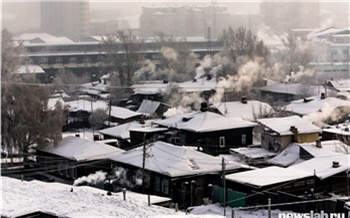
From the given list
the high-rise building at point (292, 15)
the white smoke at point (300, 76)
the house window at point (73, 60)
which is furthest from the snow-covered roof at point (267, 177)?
the high-rise building at point (292, 15)

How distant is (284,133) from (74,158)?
3386mm

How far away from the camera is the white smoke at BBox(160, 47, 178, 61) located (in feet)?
87.5

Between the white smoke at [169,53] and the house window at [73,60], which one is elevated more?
the white smoke at [169,53]

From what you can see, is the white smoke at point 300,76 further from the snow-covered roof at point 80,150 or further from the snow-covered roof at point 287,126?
the snow-covered roof at point 80,150

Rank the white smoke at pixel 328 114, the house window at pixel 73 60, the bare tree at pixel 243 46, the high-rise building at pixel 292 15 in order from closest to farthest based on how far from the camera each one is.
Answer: the white smoke at pixel 328 114 < the bare tree at pixel 243 46 < the house window at pixel 73 60 < the high-rise building at pixel 292 15

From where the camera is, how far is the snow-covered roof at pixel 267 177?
24.6 feet

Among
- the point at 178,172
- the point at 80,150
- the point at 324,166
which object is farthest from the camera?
the point at 80,150

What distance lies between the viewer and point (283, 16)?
140ft

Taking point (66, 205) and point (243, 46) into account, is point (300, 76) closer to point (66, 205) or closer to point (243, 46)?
point (243, 46)

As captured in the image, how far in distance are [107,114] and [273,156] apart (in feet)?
22.4

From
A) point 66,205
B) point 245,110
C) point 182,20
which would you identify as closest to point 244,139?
point 245,110

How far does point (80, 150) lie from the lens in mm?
Answer: 10977

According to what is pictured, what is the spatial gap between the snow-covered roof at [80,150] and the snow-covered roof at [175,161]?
3.14ft

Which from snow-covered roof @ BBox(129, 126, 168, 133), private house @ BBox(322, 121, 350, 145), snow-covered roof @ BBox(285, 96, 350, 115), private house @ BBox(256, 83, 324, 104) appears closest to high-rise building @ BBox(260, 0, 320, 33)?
private house @ BBox(256, 83, 324, 104)
